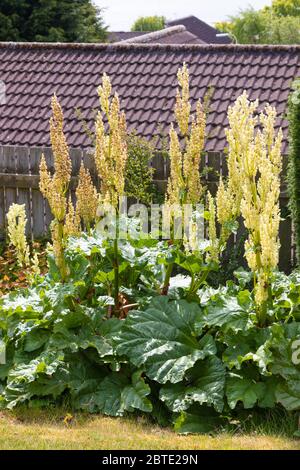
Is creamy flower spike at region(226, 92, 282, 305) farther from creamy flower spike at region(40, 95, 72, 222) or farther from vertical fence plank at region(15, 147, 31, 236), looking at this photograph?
vertical fence plank at region(15, 147, 31, 236)

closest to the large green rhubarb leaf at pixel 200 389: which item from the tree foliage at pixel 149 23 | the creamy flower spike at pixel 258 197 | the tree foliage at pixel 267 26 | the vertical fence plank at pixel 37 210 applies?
the creamy flower spike at pixel 258 197

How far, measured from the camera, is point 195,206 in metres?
6.38

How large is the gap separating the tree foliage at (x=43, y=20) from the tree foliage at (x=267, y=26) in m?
19.0

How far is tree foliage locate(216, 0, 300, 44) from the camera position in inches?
1624

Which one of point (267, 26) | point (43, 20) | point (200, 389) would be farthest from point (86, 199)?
point (267, 26)

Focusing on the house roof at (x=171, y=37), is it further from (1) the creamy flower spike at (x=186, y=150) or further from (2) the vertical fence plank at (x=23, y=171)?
(1) the creamy flower spike at (x=186, y=150)

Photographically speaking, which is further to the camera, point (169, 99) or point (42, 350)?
point (169, 99)

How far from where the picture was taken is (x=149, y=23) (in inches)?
2837

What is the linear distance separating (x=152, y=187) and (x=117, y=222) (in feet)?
12.1

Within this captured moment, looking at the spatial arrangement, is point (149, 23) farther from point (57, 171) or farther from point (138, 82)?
point (57, 171)

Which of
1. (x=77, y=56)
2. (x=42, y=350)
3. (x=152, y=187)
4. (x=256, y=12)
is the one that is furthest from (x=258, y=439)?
(x=256, y=12)

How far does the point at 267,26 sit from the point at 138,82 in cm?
3452

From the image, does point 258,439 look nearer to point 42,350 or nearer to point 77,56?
point 42,350

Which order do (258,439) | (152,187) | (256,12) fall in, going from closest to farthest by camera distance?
(258,439) → (152,187) → (256,12)
